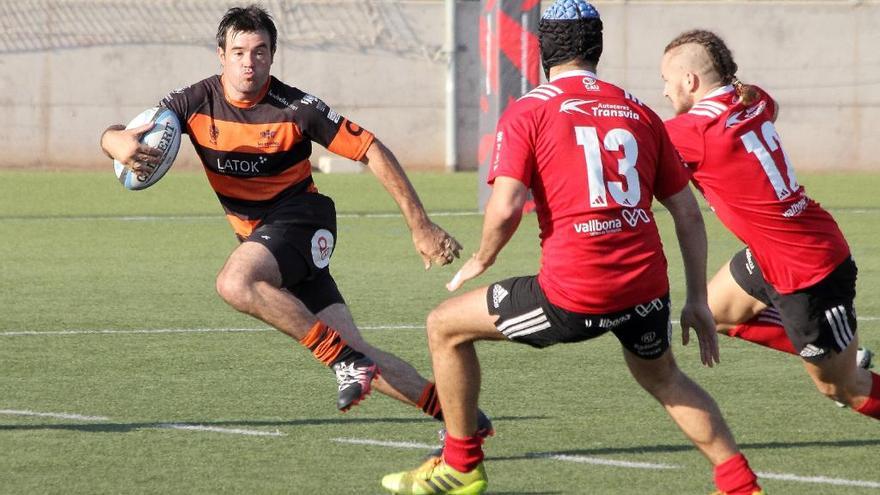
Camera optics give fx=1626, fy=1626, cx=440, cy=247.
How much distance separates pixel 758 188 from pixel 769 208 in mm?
Result: 107

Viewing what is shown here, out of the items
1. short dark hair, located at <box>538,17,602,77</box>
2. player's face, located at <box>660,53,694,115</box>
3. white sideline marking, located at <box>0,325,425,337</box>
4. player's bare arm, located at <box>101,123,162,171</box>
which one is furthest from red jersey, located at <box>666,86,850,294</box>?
white sideline marking, located at <box>0,325,425,337</box>

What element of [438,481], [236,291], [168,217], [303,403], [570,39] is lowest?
[168,217]

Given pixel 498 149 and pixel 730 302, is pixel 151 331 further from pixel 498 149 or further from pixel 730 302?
pixel 498 149

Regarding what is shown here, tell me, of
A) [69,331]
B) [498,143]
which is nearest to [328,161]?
[69,331]

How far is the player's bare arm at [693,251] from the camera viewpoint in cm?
591

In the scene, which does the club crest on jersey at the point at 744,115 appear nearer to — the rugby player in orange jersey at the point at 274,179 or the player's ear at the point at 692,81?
the player's ear at the point at 692,81

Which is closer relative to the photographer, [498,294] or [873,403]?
[498,294]

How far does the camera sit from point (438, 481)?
628cm

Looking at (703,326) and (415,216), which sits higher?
(415,216)

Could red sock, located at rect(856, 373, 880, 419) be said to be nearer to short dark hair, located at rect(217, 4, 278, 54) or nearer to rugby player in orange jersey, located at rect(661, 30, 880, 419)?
rugby player in orange jersey, located at rect(661, 30, 880, 419)

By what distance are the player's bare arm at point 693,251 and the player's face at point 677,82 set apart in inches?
50.3

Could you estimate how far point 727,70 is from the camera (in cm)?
714

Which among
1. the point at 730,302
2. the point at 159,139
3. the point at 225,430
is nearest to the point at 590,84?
the point at 730,302

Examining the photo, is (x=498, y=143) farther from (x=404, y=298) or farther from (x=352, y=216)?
(x=352, y=216)
